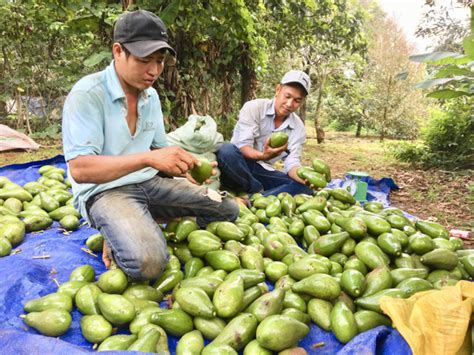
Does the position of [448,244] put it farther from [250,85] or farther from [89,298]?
[250,85]

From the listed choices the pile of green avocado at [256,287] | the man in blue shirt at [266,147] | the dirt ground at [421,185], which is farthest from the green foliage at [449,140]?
the pile of green avocado at [256,287]

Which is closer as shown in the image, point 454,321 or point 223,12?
point 454,321

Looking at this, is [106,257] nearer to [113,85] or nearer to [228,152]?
[113,85]

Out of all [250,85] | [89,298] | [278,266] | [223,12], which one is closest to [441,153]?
[250,85]

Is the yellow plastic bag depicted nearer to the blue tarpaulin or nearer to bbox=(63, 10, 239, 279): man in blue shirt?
the blue tarpaulin

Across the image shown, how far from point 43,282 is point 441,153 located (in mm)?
8791

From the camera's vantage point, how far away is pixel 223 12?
566cm

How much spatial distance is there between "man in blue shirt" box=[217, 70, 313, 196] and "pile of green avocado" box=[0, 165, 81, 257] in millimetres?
1795

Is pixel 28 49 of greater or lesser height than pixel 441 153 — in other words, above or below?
above

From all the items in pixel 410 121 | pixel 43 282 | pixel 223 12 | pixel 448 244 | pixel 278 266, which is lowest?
pixel 43 282

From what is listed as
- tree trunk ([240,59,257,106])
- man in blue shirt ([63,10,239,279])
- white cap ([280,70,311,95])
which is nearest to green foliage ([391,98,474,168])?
tree trunk ([240,59,257,106])

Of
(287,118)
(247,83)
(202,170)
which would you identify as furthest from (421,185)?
(202,170)

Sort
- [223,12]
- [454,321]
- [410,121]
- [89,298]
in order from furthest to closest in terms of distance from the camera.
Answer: [410,121] → [223,12] → [89,298] → [454,321]

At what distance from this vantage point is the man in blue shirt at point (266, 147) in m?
4.30
